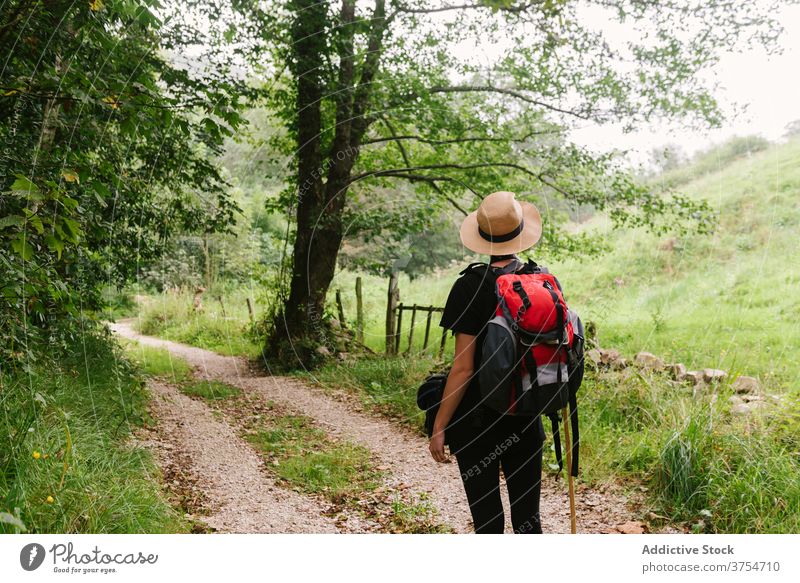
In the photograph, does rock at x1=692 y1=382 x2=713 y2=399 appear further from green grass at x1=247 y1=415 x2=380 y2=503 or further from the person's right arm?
the person's right arm

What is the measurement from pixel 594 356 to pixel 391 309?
2.00m

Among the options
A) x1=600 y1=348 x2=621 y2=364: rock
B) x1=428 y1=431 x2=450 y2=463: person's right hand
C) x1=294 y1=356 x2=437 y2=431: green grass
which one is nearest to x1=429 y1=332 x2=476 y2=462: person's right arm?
x1=428 y1=431 x2=450 y2=463: person's right hand

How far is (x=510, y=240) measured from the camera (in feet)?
6.14

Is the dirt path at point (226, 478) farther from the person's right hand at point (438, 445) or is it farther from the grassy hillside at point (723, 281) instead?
the grassy hillside at point (723, 281)

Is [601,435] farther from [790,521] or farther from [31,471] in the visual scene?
[31,471]

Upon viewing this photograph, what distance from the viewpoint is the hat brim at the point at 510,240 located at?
187 centimetres

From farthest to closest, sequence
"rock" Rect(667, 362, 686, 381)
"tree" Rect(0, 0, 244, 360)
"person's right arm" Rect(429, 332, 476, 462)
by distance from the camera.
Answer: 1. "rock" Rect(667, 362, 686, 381)
2. "tree" Rect(0, 0, 244, 360)
3. "person's right arm" Rect(429, 332, 476, 462)

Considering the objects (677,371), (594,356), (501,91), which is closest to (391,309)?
(594,356)

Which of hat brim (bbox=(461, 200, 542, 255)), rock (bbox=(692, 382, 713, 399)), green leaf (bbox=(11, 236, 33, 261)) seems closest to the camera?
hat brim (bbox=(461, 200, 542, 255))

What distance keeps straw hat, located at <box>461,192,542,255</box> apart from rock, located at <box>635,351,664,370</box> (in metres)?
2.50

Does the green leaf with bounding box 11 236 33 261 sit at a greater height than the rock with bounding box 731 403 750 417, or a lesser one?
greater

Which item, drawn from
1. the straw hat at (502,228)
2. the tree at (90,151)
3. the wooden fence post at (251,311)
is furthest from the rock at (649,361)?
the tree at (90,151)

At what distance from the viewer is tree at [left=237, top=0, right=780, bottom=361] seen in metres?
3.67

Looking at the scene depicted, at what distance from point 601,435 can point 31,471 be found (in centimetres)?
286
